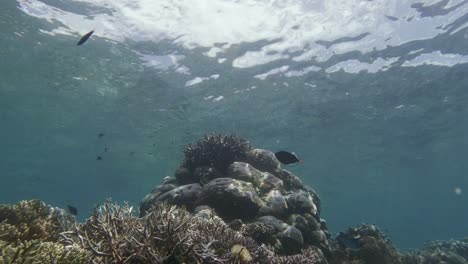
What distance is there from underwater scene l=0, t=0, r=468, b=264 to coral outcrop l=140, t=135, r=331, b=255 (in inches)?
1.9

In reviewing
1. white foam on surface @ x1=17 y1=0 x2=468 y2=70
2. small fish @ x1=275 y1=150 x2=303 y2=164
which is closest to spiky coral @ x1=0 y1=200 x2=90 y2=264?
small fish @ x1=275 y1=150 x2=303 y2=164

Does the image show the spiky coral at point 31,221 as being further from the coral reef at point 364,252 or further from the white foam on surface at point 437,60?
the white foam on surface at point 437,60

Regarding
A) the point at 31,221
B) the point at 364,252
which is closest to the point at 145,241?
the point at 31,221

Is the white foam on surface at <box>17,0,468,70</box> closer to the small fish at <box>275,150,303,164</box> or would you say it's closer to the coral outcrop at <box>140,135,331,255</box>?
the coral outcrop at <box>140,135,331,255</box>

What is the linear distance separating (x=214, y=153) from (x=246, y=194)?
2614 millimetres

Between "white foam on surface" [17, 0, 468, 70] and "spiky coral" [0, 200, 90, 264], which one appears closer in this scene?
"spiky coral" [0, 200, 90, 264]

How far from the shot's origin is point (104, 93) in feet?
81.9

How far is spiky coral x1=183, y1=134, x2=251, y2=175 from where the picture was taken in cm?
1006

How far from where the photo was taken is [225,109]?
27.3 meters

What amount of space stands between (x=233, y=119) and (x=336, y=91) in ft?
31.5

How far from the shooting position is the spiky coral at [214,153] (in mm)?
10062

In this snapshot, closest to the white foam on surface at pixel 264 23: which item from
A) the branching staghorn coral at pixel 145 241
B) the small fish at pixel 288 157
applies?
the small fish at pixel 288 157

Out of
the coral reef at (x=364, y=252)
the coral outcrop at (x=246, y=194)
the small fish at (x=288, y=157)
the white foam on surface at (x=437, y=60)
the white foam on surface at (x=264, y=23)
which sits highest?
the white foam on surface at (x=264, y=23)

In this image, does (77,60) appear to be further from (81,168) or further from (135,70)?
(81,168)
